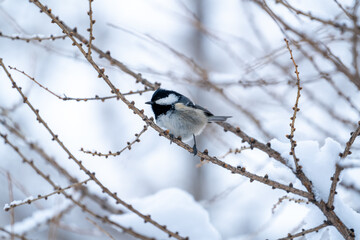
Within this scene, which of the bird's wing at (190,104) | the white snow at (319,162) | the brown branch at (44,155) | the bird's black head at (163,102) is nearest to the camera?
the white snow at (319,162)

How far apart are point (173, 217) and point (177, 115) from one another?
1035 millimetres

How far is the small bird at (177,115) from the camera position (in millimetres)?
3211

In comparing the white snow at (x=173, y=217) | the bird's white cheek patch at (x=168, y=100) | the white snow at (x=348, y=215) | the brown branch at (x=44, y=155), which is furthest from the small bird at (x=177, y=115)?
the white snow at (x=348, y=215)

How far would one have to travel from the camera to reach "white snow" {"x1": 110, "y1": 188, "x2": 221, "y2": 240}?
7.39ft

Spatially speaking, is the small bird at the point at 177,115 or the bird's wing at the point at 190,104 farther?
the bird's wing at the point at 190,104

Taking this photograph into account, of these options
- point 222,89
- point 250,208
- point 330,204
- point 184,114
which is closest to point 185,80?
point 222,89

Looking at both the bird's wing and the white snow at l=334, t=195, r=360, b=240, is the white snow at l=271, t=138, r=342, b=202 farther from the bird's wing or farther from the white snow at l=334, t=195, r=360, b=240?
the bird's wing

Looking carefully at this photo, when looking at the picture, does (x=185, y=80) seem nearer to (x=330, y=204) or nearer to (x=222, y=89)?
(x=222, y=89)

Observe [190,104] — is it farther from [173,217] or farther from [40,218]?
[40,218]

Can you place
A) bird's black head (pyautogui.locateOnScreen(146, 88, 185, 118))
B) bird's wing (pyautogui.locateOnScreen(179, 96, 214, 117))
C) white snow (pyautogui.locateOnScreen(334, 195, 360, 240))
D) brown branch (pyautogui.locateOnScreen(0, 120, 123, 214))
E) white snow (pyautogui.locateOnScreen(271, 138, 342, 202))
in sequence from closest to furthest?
white snow (pyautogui.locateOnScreen(334, 195, 360, 240)), white snow (pyautogui.locateOnScreen(271, 138, 342, 202)), brown branch (pyautogui.locateOnScreen(0, 120, 123, 214)), bird's black head (pyautogui.locateOnScreen(146, 88, 185, 118)), bird's wing (pyautogui.locateOnScreen(179, 96, 214, 117))

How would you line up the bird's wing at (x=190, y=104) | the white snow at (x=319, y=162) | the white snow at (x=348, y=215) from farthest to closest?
1. the bird's wing at (x=190, y=104)
2. the white snow at (x=319, y=162)
3. the white snow at (x=348, y=215)

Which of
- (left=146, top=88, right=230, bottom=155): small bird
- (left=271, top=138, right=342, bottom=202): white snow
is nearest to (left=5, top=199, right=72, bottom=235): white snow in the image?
(left=146, top=88, right=230, bottom=155): small bird

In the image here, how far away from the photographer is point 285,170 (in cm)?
213

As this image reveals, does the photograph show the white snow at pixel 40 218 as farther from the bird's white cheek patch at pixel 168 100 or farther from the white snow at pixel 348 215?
the white snow at pixel 348 215
